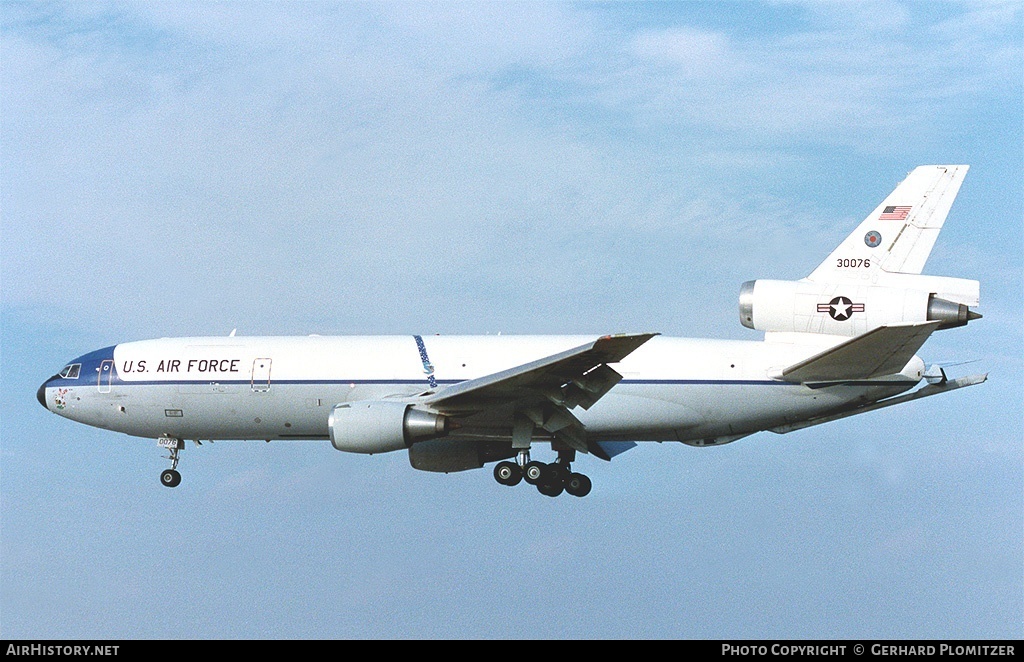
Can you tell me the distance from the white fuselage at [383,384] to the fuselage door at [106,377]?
37 millimetres

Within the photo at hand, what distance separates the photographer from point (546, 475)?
33.1m

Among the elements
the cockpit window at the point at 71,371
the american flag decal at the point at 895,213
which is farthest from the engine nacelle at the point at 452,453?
the american flag decal at the point at 895,213

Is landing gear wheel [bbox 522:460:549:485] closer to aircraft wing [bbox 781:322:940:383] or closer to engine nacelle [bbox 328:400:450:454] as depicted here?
engine nacelle [bbox 328:400:450:454]

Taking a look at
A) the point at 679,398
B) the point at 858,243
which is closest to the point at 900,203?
the point at 858,243

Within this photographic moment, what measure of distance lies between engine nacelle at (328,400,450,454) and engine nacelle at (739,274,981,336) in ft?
24.9

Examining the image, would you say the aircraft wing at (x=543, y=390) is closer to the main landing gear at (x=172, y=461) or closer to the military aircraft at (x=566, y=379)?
the military aircraft at (x=566, y=379)

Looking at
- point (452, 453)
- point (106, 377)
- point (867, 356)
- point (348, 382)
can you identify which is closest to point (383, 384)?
point (348, 382)

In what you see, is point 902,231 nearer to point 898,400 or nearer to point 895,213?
point 895,213

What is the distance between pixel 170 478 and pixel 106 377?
122 inches

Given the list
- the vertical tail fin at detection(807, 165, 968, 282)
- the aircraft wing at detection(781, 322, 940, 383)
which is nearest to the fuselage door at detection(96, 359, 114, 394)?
the aircraft wing at detection(781, 322, 940, 383)

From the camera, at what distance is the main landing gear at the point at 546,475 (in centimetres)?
3216

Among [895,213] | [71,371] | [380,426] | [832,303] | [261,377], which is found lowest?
[380,426]
